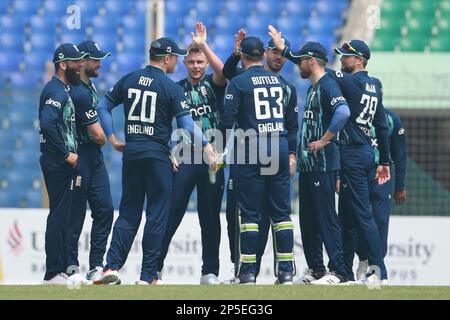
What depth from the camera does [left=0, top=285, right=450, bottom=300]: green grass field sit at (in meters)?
9.16

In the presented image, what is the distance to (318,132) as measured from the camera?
1127 cm

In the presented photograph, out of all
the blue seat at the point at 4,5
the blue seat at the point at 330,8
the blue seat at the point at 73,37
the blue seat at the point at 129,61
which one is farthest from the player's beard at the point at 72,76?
the blue seat at the point at 330,8

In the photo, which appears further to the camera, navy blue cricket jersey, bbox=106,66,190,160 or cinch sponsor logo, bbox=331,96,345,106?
cinch sponsor logo, bbox=331,96,345,106

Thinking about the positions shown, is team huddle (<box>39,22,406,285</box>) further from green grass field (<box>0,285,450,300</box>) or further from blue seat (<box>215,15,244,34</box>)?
blue seat (<box>215,15,244,34</box>)

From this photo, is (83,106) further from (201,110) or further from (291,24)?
(291,24)

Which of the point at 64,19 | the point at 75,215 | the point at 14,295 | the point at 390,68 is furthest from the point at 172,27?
the point at 14,295

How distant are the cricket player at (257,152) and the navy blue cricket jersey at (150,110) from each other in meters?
0.50

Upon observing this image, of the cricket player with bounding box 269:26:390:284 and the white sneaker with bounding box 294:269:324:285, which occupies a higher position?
the cricket player with bounding box 269:26:390:284

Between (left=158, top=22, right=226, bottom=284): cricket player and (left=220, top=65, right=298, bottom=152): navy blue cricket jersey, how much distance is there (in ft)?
2.46

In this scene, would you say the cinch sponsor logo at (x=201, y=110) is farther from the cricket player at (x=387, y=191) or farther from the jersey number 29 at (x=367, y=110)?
the cricket player at (x=387, y=191)

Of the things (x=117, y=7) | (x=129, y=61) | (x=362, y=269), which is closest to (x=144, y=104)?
(x=362, y=269)

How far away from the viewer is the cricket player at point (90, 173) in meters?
11.4

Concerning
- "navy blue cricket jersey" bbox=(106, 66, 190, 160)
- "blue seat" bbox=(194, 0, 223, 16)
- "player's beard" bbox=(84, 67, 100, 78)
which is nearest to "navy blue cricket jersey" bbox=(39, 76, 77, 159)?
"player's beard" bbox=(84, 67, 100, 78)

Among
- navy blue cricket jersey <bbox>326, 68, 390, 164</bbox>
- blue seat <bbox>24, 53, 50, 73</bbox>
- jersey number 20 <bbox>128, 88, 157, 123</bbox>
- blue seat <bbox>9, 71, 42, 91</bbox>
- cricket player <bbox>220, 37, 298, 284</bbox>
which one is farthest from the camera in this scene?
blue seat <bbox>24, 53, 50, 73</bbox>
